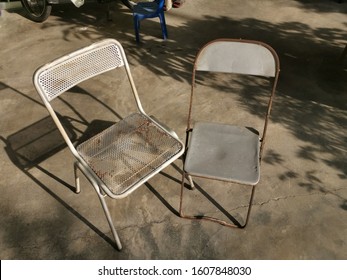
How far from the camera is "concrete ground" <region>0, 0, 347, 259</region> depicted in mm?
2621

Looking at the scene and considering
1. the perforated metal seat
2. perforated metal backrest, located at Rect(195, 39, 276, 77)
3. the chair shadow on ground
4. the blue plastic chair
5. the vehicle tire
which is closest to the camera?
the perforated metal seat

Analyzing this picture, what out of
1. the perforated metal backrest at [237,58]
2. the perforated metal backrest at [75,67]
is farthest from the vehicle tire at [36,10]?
the perforated metal backrest at [237,58]

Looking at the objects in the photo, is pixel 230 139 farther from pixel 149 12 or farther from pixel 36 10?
pixel 36 10

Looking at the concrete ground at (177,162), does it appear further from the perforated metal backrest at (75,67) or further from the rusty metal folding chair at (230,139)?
the perforated metal backrest at (75,67)

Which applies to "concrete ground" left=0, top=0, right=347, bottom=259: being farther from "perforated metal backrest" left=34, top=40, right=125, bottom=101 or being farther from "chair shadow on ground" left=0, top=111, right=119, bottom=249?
"perforated metal backrest" left=34, top=40, right=125, bottom=101

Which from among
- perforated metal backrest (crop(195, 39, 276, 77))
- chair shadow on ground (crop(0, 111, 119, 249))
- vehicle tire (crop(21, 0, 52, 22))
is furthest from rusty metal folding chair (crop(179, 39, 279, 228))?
vehicle tire (crop(21, 0, 52, 22))

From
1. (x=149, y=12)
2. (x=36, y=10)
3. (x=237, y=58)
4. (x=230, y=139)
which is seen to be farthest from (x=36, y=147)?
(x=36, y=10)

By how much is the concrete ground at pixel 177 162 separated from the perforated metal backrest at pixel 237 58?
1.13 m

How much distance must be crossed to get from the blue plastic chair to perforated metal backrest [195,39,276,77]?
2.60 metres

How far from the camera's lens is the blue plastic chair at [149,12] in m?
4.73

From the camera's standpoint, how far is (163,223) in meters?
2.74
